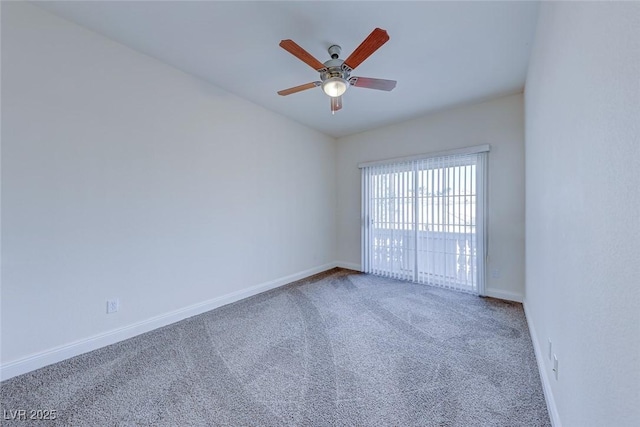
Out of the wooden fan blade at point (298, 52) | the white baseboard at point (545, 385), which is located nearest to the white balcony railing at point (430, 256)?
the white baseboard at point (545, 385)

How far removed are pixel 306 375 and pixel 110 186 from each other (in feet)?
7.50

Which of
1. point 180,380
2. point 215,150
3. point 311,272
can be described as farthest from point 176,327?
point 311,272

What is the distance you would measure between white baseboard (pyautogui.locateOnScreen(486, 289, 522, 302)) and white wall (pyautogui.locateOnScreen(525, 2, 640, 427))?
6.16 ft

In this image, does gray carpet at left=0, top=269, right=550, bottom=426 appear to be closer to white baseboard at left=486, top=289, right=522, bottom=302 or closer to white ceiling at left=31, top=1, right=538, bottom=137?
white baseboard at left=486, top=289, right=522, bottom=302

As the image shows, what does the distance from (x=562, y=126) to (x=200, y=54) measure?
112 inches

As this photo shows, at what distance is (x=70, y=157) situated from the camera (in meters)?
2.03

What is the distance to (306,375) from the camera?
1.81m

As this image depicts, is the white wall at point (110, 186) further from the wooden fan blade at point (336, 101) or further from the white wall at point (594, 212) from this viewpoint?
the white wall at point (594, 212)

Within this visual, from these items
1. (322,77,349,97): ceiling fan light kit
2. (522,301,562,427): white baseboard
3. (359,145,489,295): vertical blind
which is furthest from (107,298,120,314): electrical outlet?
(359,145,489,295): vertical blind

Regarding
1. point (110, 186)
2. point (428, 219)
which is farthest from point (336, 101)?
point (428, 219)

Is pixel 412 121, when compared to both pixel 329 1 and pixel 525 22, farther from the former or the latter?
pixel 329 1

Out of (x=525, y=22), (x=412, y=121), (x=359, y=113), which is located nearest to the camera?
(x=525, y=22)

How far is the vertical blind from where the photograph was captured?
3.44 metres

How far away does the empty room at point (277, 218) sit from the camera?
1016 millimetres
